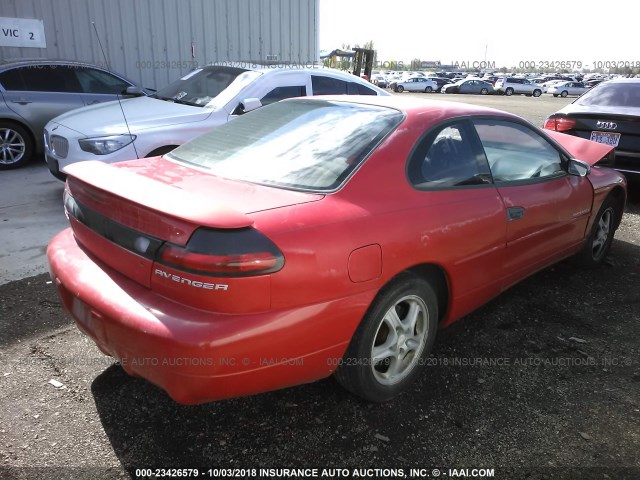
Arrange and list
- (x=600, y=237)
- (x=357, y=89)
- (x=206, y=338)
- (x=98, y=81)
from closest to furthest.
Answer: (x=206, y=338) < (x=600, y=237) < (x=357, y=89) < (x=98, y=81)

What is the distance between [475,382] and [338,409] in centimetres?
80

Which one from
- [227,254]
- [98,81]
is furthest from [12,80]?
[227,254]

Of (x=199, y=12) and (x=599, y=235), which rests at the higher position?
(x=199, y=12)

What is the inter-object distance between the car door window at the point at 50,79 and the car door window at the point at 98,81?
0.09 m

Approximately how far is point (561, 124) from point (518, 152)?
132 inches

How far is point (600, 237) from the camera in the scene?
14.6 feet

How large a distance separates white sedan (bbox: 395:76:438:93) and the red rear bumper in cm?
4397

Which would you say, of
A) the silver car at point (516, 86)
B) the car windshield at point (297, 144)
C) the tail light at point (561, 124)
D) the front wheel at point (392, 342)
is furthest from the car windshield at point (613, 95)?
the silver car at point (516, 86)

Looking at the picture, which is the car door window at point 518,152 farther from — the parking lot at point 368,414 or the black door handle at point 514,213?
the parking lot at point 368,414

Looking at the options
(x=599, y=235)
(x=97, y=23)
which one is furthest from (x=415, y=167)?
(x=97, y=23)

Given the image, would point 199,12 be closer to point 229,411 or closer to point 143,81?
point 143,81

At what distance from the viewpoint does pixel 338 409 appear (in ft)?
8.47

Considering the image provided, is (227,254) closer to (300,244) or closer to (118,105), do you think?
(300,244)

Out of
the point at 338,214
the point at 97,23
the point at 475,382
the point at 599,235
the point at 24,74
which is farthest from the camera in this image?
the point at 97,23
